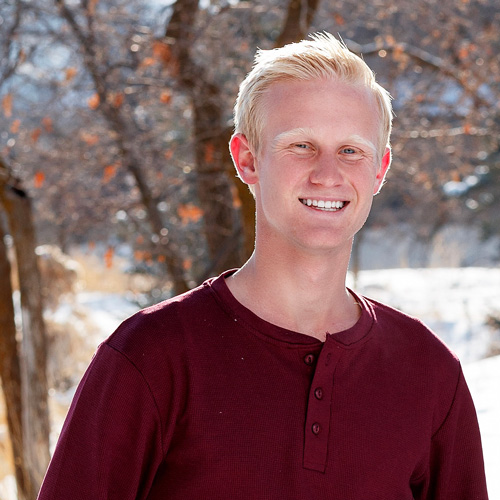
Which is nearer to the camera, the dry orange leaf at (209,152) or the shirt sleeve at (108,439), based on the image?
the shirt sleeve at (108,439)

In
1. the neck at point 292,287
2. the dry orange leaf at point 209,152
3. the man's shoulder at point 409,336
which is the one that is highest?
the dry orange leaf at point 209,152

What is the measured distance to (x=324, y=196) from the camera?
4.98ft

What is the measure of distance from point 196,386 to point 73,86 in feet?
13.9

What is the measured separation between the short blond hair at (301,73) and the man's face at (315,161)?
18mm

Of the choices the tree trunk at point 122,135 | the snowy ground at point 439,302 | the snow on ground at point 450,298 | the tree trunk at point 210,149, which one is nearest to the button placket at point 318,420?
the tree trunk at point 210,149

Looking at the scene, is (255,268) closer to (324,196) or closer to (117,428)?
(324,196)

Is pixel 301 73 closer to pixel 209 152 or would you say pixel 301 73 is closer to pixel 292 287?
pixel 292 287

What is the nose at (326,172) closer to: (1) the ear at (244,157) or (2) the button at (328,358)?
(1) the ear at (244,157)

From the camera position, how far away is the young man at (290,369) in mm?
1391

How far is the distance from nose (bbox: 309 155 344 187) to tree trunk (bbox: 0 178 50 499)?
11.7 ft

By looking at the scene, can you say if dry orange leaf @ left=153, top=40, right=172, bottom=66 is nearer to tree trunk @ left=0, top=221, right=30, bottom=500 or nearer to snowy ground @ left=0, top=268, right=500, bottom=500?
tree trunk @ left=0, top=221, right=30, bottom=500

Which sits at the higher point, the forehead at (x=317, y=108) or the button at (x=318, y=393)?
the forehead at (x=317, y=108)

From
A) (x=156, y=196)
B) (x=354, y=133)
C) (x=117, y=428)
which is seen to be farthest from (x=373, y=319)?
(x=156, y=196)

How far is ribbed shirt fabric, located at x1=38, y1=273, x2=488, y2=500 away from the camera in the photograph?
1.37 m
